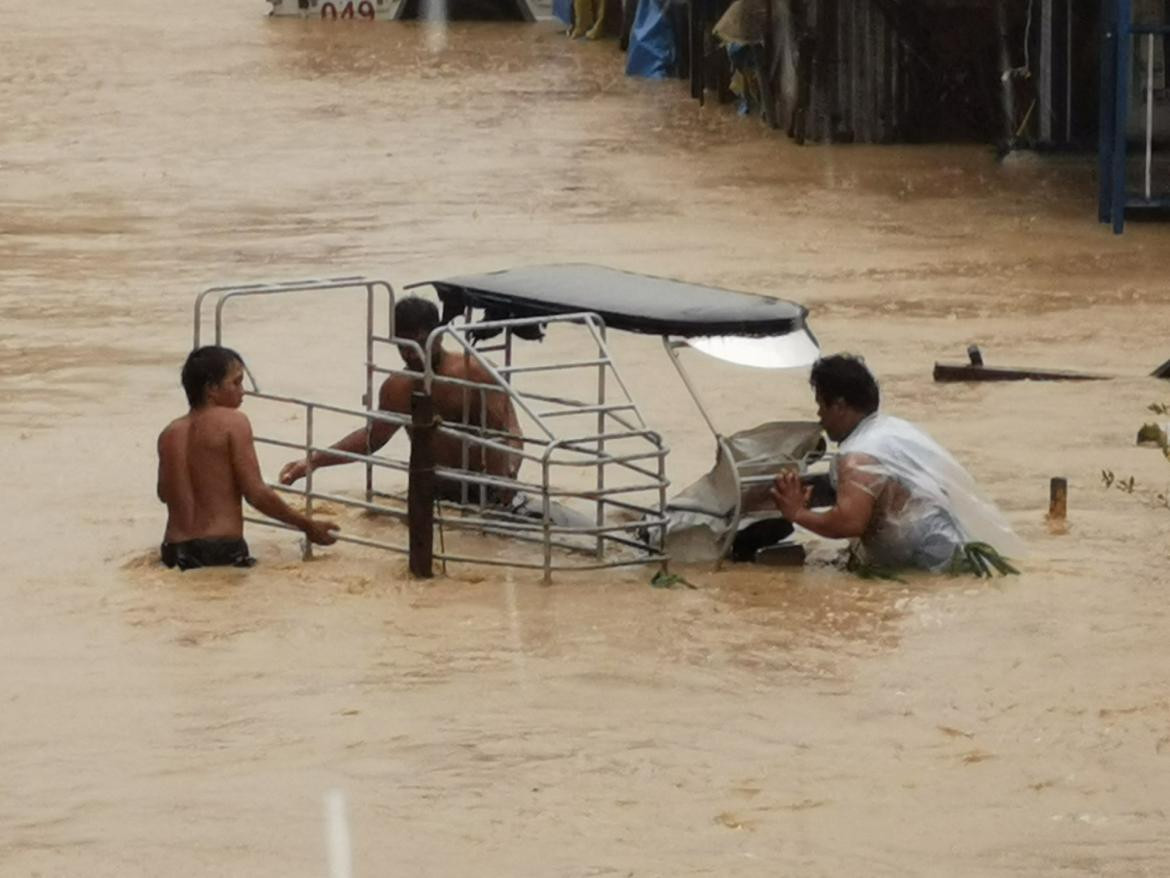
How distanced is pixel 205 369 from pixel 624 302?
1.58 metres

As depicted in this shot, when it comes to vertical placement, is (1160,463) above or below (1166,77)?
below

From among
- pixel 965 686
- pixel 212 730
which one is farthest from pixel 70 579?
pixel 965 686

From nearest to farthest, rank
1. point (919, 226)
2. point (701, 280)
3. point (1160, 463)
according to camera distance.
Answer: point (1160, 463) < point (701, 280) < point (919, 226)

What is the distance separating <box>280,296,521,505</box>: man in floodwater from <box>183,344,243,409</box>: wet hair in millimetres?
623

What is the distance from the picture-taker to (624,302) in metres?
9.85

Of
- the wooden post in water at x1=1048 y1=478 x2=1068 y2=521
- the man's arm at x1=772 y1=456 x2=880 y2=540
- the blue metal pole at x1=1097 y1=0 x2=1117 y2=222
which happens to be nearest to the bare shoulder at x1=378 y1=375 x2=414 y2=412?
the man's arm at x1=772 y1=456 x2=880 y2=540

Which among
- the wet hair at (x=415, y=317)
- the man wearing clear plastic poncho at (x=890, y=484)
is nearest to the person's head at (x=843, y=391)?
the man wearing clear plastic poncho at (x=890, y=484)

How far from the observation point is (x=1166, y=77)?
875 inches

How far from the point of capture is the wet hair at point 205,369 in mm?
9969

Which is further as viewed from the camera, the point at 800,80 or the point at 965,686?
Answer: the point at 800,80

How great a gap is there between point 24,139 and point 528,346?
13.0m

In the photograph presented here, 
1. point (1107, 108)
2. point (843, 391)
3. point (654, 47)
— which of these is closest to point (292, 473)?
point (843, 391)

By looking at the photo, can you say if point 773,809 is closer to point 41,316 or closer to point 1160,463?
point 1160,463

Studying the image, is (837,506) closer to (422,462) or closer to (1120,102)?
(422,462)
